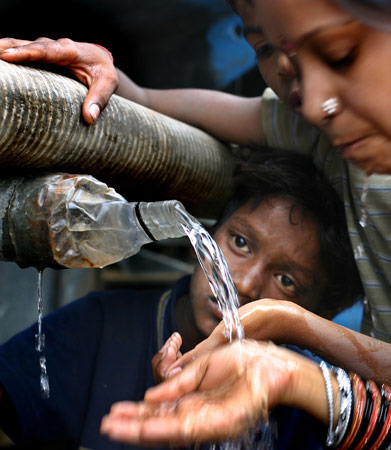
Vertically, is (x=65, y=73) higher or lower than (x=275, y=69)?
lower

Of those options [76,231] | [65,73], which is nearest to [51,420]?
[76,231]

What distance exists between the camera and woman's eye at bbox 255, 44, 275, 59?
1113mm

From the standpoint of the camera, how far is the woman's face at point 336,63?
3.11ft

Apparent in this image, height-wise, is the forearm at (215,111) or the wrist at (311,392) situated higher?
the forearm at (215,111)

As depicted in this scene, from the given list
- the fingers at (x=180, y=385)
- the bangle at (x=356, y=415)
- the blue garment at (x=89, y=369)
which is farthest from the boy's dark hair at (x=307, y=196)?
the fingers at (x=180, y=385)

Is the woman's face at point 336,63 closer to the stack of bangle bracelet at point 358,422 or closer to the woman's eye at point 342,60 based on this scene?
the woman's eye at point 342,60

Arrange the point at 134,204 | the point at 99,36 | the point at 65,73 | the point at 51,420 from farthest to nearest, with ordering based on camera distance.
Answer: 1. the point at 99,36
2. the point at 51,420
3. the point at 65,73
4. the point at 134,204

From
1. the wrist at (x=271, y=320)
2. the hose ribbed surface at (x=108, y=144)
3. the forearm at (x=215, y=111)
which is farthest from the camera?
the forearm at (x=215, y=111)

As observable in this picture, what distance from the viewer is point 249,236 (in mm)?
1614

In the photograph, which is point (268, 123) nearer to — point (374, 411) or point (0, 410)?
point (374, 411)

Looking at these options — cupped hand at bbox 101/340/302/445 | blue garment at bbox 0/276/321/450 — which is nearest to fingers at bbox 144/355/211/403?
cupped hand at bbox 101/340/302/445

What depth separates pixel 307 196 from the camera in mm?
1619

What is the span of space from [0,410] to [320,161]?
1.17 meters

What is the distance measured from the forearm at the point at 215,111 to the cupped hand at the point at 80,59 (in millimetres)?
380
